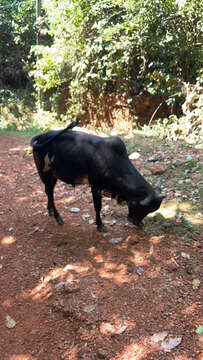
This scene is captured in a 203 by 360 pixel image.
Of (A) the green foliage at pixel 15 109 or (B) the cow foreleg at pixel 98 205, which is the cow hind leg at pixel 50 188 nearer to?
(B) the cow foreleg at pixel 98 205

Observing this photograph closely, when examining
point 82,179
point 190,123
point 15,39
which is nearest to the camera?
point 82,179

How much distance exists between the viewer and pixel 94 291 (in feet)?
11.0

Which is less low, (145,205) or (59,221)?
(145,205)

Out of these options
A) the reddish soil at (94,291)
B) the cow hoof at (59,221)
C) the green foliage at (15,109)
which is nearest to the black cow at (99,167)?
the reddish soil at (94,291)

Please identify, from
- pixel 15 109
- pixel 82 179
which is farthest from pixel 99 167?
pixel 15 109

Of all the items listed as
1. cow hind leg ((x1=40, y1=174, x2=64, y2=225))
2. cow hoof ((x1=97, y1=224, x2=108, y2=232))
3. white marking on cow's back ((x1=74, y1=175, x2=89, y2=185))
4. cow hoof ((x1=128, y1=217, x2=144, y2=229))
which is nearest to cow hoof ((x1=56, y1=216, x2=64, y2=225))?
cow hind leg ((x1=40, y1=174, x2=64, y2=225))

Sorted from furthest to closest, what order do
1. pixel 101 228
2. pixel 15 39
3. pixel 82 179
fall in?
1. pixel 15 39
2. pixel 101 228
3. pixel 82 179

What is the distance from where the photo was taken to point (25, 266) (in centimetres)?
388

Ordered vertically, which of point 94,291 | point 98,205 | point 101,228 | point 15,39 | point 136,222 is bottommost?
point 94,291

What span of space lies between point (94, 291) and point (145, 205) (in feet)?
4.25

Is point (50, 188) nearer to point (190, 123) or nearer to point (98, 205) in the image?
point (98, 205)

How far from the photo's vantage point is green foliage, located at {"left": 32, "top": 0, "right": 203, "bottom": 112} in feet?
28.8

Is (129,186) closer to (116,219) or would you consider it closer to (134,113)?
(116,219)

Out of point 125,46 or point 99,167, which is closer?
point 99,167
